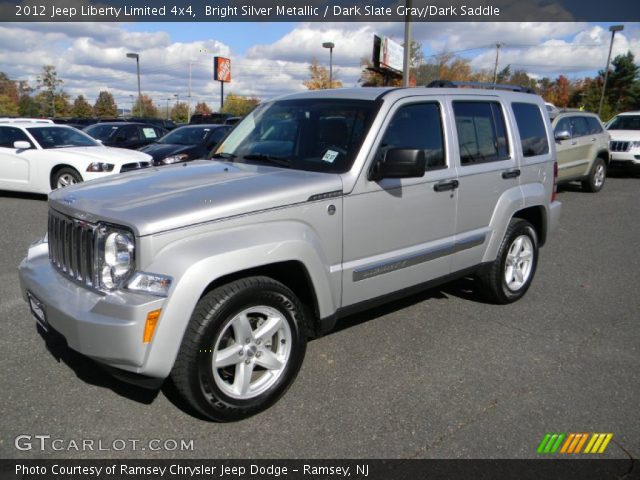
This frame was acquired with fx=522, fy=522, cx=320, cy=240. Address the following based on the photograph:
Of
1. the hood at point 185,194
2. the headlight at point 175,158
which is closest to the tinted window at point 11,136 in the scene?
the headlight at point 175,158

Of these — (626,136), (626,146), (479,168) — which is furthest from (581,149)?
(479,168)

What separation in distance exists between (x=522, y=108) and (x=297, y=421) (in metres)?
3.72

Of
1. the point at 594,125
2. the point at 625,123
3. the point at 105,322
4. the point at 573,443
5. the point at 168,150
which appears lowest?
the point at 573,443

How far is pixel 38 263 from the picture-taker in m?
3.40

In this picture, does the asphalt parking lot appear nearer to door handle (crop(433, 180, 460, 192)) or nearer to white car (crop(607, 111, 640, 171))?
door handle (crop(433, 180, 460, 192))

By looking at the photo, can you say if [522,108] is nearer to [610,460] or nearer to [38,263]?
[610,460]

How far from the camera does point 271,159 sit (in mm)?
3828

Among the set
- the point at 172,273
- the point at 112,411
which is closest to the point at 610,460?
the point at 172,273

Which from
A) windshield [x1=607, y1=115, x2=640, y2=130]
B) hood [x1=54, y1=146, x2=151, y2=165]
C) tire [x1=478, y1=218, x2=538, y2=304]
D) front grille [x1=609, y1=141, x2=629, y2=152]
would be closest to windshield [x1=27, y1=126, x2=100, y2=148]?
hood [x1=54, y1=146, x2=151, y2=165]

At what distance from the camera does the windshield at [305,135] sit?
360 centimetres

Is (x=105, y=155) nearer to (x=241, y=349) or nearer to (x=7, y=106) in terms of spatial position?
(x=241, y=349)

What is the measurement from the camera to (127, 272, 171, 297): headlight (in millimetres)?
2629

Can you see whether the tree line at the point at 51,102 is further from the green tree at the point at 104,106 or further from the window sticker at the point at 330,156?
the window sticker at the point at 330,156

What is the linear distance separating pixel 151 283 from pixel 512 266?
11.8 ft
